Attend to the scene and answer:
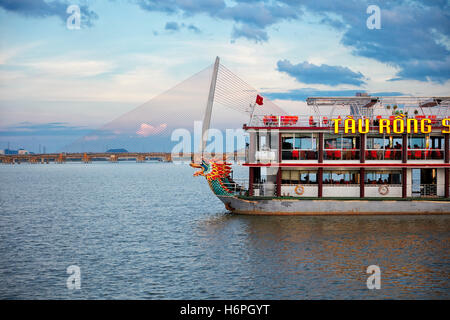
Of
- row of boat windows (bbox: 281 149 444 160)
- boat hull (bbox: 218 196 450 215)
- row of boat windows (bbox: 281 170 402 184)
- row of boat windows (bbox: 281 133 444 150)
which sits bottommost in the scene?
boat hull (bbox: 218 196 450 215)

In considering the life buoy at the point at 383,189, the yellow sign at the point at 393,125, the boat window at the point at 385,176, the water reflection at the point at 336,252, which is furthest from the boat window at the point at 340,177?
the yellow sign at the point at 393,125

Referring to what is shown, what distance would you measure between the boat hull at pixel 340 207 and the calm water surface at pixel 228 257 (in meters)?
0.60

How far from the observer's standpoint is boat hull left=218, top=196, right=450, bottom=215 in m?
37.1

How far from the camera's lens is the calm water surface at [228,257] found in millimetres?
21359

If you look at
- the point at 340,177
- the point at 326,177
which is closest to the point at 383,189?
the point at 340,177

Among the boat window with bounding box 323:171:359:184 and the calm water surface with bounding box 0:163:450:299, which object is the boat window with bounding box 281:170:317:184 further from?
the calm water surface with bounding box 0:163:450:299

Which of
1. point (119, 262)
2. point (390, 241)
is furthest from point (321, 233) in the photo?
point (119, 262)

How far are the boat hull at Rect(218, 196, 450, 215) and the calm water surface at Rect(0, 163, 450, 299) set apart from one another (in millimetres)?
598

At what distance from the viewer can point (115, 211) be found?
165ft

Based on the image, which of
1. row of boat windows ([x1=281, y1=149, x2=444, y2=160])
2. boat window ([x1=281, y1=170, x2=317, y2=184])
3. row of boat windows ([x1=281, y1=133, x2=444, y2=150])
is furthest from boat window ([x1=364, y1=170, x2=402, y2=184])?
boat window ([x1=281, y1=170, x2=317, y2=184])

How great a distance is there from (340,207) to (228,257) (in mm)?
13577

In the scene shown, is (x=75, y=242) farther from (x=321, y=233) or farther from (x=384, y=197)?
(x=384, y=197)

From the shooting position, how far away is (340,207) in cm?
3731

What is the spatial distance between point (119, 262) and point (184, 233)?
880 cm
